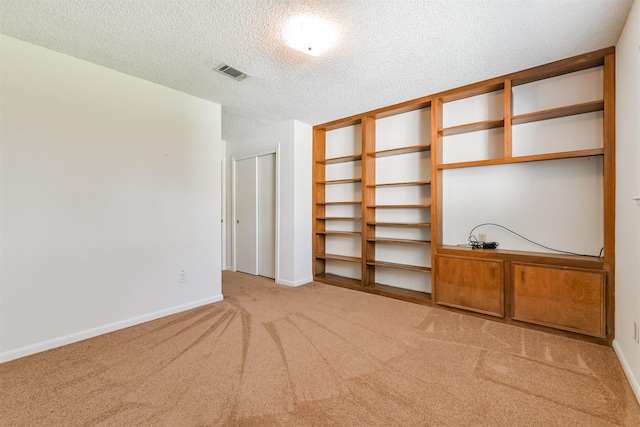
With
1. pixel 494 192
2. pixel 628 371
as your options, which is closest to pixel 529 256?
pixel 494 192

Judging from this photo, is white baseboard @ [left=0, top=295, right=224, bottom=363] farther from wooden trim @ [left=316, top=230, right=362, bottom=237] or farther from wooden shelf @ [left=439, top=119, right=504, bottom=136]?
wooden shelf @ [left=439, top=119, right=504, bottom=136]

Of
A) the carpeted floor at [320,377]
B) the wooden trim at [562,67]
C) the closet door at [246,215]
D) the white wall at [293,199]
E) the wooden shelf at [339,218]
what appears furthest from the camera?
the closet door at [246,215]

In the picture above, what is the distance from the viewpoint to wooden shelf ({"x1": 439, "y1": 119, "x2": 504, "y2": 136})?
2.89m

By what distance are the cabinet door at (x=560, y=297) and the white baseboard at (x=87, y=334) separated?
3.31 m

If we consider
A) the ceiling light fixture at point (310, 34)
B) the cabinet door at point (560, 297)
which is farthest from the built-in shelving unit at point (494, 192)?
the ceiling light fixture at point (310, 34)

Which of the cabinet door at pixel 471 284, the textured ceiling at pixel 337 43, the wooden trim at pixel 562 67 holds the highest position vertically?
the textured ceiling at pixel 337 43

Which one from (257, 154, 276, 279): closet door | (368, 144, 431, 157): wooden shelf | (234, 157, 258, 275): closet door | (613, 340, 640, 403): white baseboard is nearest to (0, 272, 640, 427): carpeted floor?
(613, 340, 640, 403): white baseboard

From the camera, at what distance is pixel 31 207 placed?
2209 mm

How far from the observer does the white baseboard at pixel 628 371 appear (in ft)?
5.43

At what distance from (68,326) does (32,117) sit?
170cm

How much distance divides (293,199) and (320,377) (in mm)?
2638

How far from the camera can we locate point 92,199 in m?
2.51

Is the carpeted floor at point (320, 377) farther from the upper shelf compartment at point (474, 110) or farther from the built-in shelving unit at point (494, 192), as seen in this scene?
the upper shelf compartment at point (474, 110)

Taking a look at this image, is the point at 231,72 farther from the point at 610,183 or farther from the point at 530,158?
the point at 610,183
